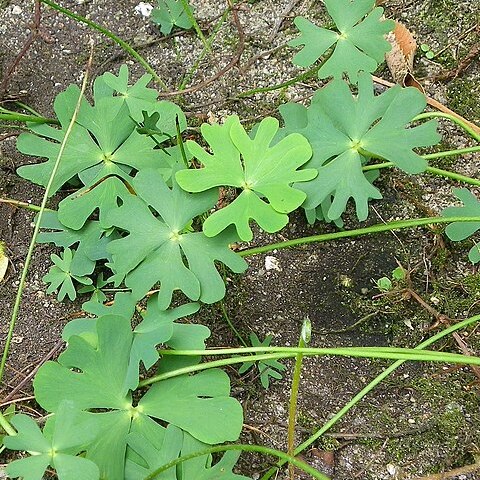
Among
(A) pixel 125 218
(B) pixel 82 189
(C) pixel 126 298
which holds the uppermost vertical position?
(B) pixel 82 189

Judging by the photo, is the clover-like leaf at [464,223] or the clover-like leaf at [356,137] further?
the clover-like leaf at [464,223]

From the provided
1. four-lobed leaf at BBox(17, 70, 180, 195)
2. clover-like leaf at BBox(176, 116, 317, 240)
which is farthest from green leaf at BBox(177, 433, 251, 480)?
four-lobed leaf at BBox(17, 70, 180, 195)

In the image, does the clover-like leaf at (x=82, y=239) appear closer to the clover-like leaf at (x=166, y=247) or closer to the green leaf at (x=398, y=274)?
the clover-like leaf at (x=166, y=247)

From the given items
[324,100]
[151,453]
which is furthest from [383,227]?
[151,453]

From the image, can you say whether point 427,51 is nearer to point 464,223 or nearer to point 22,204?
point 464,223

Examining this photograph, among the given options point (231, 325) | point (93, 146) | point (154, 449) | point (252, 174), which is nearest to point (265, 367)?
point (231, 325)

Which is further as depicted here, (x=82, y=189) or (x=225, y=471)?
(x=82, y=189)

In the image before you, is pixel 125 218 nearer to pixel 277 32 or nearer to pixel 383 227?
pixel 383 227

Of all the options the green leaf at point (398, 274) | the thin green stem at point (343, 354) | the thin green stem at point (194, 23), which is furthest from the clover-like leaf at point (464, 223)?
the thin green stem at point (194, 23)
